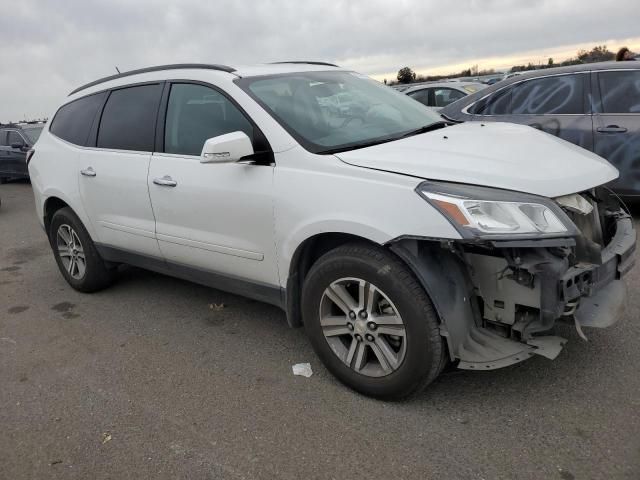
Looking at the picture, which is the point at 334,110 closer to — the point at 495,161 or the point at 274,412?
the point at 495,161

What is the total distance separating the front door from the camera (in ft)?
10.6

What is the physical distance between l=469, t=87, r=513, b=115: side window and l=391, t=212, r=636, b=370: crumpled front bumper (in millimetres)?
3787

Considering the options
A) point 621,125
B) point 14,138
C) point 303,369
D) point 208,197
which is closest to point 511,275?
point 303,369

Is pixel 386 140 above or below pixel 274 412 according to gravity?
above

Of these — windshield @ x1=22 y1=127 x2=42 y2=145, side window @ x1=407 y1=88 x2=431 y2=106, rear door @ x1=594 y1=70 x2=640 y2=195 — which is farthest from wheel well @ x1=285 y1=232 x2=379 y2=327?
windshield @ x1=22 y1=127 x2=42 y2=145

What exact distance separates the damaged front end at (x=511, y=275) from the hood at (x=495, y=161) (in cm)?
8

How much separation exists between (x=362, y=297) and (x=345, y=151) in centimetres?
80

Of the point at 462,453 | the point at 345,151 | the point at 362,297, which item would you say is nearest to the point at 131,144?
the point at 345,151

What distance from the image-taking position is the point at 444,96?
10828mm

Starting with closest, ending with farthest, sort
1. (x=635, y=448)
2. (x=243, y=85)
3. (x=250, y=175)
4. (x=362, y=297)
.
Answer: (x=635, y=448)
(x=362, y=297)
(x=250, y=175)
(x=243, y=85)

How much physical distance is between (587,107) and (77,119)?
502 cm

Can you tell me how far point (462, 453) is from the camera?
8.28 ft

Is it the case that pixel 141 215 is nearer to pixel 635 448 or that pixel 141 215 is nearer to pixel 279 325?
pixel 279 325

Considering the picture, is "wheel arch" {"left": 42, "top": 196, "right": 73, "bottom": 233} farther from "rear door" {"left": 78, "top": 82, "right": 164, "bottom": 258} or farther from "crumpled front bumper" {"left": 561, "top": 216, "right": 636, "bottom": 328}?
"crumpled front bumper" {"left": 561, "top": 216, "right": 636, "bottom": 328}
